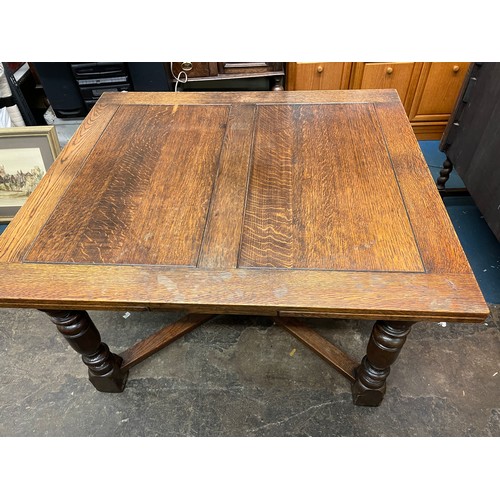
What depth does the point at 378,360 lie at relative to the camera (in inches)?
47.8

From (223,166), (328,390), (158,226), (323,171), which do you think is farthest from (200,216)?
(328,390)

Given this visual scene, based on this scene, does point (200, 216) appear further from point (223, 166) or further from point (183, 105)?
point (183, 105)

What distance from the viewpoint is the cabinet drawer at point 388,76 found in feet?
7.98

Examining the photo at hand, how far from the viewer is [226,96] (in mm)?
1656

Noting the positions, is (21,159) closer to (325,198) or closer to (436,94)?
(325,198)

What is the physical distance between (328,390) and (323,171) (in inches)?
32.8

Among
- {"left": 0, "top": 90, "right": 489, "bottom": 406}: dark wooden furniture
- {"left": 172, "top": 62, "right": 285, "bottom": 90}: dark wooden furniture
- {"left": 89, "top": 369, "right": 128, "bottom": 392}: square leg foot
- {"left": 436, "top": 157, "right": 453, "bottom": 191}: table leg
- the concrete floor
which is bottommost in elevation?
the concrete floor

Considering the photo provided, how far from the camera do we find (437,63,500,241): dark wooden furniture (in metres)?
1.68

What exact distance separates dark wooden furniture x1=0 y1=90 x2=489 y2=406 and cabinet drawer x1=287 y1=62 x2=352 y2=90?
97 cm

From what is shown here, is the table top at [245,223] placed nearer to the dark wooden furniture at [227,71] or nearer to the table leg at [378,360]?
the table leg at [378,360]

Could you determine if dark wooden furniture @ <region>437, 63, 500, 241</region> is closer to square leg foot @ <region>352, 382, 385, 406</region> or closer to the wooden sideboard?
the wooden sideboard

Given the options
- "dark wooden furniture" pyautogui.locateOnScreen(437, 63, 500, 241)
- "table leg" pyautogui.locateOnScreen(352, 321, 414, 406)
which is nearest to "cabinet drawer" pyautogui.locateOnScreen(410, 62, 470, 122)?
"dark wooden furniture" pyautogui.locateOnScreen(437, 63, 500, 241)

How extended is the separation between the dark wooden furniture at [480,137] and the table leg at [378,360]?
2.75 ft

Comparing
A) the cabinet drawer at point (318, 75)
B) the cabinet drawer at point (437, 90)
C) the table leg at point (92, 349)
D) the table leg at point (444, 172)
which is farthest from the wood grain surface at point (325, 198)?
the cabinet drawer at point (437, 90)
